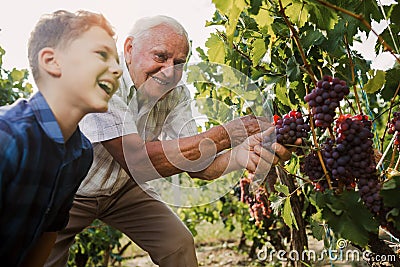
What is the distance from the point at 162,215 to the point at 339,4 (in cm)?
123

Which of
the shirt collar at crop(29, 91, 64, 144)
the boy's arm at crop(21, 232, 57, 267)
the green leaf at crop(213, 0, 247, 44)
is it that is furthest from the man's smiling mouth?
the boy's arm at crop(21, 232, 57, 267)

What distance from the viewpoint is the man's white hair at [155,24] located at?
2.00 metres

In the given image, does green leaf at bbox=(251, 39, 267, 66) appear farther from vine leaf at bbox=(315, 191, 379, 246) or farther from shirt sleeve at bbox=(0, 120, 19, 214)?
shirt sleeve at bbox=(0, 120, 19, 214)

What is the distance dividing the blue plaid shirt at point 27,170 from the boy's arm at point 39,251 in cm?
19

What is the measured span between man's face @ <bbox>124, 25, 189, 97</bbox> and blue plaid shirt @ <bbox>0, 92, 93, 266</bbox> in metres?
0.67

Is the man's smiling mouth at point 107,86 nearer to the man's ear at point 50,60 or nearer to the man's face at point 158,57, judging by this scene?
the man's ear at point 50,60

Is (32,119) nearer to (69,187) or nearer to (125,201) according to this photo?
(69,187)

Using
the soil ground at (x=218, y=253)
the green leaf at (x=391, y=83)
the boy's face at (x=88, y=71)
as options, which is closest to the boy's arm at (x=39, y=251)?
the boy's face at (x=88, y=71)

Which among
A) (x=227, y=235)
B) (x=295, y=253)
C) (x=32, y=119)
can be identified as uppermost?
(x=32, y=119)

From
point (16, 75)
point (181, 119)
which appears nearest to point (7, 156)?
point (181, 119)

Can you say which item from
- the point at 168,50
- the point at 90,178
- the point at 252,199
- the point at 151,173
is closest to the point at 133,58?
the point at 168,50

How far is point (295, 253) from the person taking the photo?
296cm

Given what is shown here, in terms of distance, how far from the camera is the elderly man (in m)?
1.93

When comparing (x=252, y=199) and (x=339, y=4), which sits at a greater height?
(x=339, y=4)
